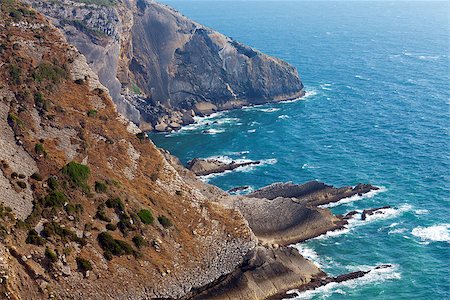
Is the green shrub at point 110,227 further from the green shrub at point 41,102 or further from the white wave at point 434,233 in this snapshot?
the white wave at point 434,233

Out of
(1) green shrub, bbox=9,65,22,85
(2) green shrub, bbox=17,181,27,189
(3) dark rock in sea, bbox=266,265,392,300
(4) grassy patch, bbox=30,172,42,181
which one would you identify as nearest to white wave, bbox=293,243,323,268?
(3) dark rock in sea, bbox=266,265,392,300

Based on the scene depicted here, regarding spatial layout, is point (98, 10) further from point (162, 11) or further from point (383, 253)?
point (383, 253)

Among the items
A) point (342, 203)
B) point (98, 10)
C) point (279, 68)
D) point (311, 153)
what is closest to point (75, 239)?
point (342, 203)

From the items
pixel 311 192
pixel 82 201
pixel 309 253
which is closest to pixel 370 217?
pixel 311 192

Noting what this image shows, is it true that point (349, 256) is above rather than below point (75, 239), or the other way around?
below

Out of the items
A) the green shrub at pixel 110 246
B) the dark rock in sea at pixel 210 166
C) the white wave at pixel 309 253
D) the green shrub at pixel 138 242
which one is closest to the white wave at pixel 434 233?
the white wave at pixel 309 253

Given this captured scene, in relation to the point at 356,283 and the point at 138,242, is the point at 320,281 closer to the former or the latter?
the point at 356,283
